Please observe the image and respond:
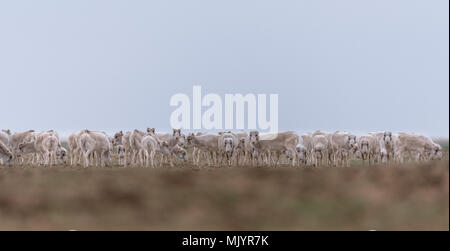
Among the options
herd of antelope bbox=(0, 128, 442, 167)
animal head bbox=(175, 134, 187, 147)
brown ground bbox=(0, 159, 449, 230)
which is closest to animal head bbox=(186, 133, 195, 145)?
herd of antelope bbox=(0, 128, 442, 167)

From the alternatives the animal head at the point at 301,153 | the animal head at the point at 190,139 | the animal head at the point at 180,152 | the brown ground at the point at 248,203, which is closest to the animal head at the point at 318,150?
the animal head at the point at 301,153

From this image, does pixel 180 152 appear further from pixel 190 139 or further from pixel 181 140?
pixel 190 139

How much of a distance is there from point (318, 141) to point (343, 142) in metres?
1.82

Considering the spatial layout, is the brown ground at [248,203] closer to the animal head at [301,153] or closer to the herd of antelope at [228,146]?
the herd of antelope at [228,146]

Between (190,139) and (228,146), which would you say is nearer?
(228,146)

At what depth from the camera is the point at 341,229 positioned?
745 cm

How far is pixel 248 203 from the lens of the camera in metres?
8.98

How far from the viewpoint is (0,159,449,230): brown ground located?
7.82m

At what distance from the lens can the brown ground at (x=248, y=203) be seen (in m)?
7.82

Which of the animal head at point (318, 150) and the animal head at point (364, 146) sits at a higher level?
the animal head at point (364, 146)

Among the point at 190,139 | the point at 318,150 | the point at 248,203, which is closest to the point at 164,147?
the point at 190,139

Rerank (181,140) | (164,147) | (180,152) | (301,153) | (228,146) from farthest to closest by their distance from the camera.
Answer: (181,140) → (180,152) → (301,153) → (164,147) → (228,146)
